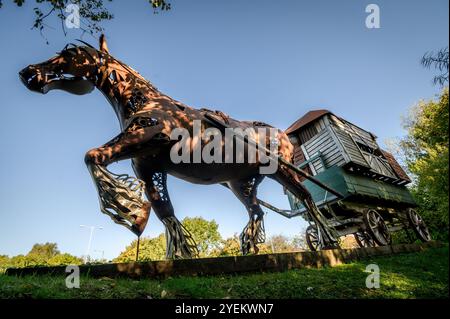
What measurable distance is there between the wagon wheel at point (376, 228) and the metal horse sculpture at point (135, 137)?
4980mm

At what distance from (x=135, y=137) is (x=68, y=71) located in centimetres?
185

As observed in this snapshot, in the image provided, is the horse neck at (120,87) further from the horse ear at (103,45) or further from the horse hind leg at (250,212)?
the horse hind leg at (250,212)

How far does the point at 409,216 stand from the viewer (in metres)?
9.74

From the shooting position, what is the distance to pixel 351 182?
9.34m

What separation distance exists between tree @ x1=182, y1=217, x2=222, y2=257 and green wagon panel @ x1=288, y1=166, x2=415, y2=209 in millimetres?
24412

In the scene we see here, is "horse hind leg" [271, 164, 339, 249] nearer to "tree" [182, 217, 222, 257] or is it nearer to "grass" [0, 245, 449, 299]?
"grass" [0, 245, 449, 299]

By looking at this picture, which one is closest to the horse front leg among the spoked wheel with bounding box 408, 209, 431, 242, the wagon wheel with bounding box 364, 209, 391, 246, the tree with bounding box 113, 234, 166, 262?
the wagon wheel with bounding box 364, 209, 391, 246

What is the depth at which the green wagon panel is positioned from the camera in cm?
904

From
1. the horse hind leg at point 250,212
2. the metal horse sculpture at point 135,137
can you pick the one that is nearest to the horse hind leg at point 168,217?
the metal horse sculpture at point 135,137

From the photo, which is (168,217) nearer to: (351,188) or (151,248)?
(351,188)

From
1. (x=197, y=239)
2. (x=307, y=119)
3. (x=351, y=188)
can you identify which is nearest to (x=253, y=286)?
(x=351, y=188)
